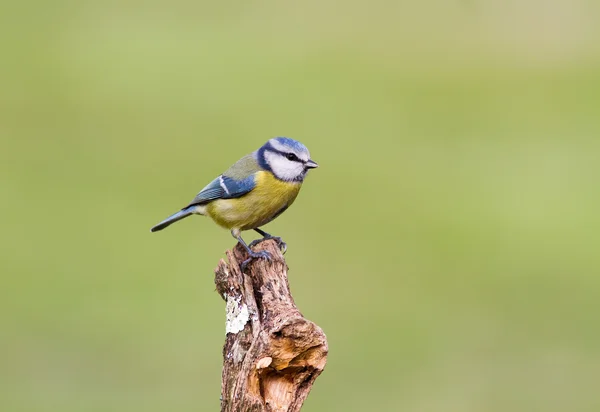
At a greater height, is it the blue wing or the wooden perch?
the blue wing

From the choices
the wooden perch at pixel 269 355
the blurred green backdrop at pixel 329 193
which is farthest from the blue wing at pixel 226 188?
the wooden perch at pixel 269 355

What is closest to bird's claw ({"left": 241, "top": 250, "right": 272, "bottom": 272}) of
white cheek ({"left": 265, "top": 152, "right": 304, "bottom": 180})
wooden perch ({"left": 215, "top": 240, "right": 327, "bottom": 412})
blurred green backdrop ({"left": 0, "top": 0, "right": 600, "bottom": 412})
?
wooden perch ({"left": 215, "top": 240, "right": 327, "bottom": 412})

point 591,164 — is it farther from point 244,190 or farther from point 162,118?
point 244,190

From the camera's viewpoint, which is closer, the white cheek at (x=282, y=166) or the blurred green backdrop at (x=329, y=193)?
the white cheek at (x=282, y=166)

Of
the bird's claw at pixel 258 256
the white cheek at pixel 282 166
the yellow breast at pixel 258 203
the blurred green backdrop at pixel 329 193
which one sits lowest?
the bird's claw at pixel 258 256

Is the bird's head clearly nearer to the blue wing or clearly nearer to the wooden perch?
the blue wing

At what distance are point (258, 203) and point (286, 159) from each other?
0.83ft

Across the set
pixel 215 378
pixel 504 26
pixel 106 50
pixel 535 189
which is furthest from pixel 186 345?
pixel 504 26

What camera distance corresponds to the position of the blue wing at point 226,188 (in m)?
4.76

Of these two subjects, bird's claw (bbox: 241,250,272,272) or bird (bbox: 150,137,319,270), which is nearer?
bird's claw (bbox: 241,250,272,272)

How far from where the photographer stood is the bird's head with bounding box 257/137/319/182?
4.68 metres

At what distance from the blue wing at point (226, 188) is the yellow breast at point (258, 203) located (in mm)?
24

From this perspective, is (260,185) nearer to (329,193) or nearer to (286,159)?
(286,159)

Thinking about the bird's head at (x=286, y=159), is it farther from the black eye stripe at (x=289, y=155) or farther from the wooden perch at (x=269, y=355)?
the wooden perch at (x=269, y=355)
